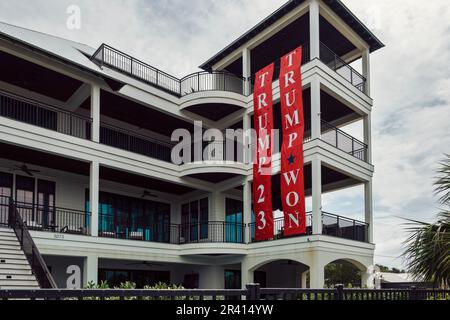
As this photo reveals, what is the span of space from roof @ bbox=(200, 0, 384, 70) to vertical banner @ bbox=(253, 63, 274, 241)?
7.56 feet

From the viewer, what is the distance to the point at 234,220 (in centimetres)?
2655

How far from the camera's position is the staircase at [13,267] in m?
14.4

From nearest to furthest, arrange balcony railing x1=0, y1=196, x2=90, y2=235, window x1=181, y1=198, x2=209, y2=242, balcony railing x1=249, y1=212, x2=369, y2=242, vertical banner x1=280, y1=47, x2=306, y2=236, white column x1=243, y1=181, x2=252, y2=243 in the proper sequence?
balcony railing x1=0, y1=196, x2=90, y2=235 → vertical banner x1=280, y1=47, x2=306, y2=236 → balcony railing x1=249, y1=212, x2=369, y2=242 → white column x1=243, y1=181, x2=252, y2=243 → window x1=181, y1=198, x2=209, y2=242

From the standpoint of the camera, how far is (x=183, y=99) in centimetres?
2409

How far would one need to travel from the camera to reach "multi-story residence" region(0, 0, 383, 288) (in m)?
19.4

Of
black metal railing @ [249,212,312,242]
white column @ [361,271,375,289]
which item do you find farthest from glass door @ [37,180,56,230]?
white column @ [361,271,375,289]

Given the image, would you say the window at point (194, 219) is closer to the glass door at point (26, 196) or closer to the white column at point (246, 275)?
the white column at point (246, 275)

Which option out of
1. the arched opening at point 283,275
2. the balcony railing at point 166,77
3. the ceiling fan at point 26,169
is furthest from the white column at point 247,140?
the ceiling fan at point 26,169

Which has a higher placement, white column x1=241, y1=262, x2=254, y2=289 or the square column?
the square column

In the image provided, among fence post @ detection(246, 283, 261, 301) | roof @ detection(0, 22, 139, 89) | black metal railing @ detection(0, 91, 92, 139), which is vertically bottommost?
fence post @ detection(246, 283, 261, 301)

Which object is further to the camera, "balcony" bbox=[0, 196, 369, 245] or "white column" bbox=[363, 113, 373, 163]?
"white column" bbox=[363, 113, 373, 163]

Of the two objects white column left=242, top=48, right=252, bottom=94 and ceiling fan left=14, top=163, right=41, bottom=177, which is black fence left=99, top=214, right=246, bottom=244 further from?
white column left=242, top=48, right=252, bottom=94

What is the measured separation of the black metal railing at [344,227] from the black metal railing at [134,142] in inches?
363
